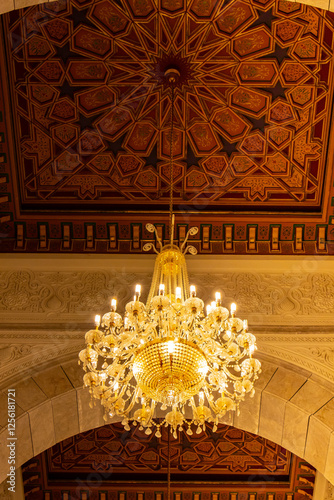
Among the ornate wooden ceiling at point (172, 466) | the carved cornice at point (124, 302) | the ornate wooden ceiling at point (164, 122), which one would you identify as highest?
the ornate wooden ceiling at point (164, 122)

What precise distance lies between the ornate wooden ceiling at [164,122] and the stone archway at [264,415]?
1245 millimetres

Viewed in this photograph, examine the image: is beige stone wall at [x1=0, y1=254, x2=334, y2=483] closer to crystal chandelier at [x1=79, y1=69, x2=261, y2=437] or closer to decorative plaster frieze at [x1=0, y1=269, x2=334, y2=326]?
decorative plaster frieze at [x1=0, y1=269, x2=334, y2=326]

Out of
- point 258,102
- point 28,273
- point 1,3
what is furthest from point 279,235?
point 1,3

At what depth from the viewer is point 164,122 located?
15.6 ft

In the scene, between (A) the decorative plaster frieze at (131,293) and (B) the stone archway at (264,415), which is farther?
(A) the decorative plaster frieze at (131,293)

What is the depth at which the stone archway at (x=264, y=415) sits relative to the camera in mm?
4219

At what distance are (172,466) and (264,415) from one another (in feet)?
6.66

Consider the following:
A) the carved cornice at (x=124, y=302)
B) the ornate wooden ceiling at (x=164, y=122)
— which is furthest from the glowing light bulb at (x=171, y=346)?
the ornate wooden ceiling at (x=164, y=122)

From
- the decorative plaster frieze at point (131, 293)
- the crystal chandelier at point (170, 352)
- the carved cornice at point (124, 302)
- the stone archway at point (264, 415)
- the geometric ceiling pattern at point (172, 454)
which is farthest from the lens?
the geometric ceiling pattern at point (172, 454)

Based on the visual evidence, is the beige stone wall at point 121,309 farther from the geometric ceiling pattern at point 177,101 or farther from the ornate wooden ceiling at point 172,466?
the ornate wooden ceiling at point 172,466

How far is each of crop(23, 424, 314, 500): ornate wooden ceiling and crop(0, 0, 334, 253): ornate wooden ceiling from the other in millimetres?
2063

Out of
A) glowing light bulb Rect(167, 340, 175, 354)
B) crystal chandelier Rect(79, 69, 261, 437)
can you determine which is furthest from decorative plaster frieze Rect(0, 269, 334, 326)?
glowing light bulb Rect(167, 340, 175, 354)

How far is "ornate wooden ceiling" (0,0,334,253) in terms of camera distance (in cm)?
424

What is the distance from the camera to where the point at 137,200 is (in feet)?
16.7
